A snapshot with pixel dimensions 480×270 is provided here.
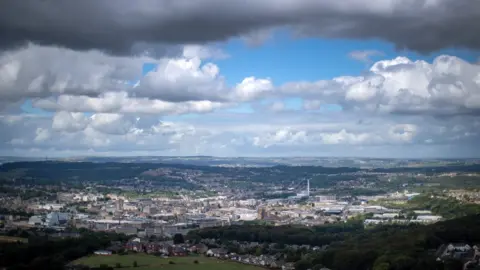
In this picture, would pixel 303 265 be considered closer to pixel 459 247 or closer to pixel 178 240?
pixel 459 247

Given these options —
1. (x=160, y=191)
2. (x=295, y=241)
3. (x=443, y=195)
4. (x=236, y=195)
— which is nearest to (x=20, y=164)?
(x=160, y=191)

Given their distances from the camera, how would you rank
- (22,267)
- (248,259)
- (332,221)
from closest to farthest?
(22,267) < (248,259) < (332,221)

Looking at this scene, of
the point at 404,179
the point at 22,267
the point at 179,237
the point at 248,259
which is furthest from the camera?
the point at 404,179

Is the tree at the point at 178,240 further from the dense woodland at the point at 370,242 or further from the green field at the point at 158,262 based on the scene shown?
the green field at the point at 158,262

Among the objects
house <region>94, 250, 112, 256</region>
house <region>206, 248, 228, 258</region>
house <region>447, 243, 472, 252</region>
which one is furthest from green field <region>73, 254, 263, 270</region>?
house <region>447, 243, 472, 252</region>

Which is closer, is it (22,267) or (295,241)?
(22,267)

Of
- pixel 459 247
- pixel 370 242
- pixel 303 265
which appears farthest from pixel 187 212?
pixel 459 247

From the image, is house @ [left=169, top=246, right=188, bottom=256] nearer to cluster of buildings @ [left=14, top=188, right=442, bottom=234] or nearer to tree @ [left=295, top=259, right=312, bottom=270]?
tree @ [left=295, top=259, right=312, bottom=270]

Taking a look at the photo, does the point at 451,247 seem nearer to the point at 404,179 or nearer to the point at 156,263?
the point at 156,263
